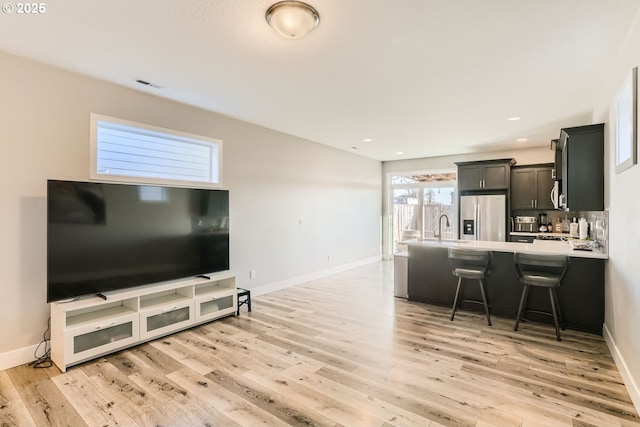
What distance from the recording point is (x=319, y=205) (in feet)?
20.8

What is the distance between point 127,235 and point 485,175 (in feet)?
21.3

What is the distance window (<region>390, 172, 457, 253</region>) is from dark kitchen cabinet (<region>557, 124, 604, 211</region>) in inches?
159

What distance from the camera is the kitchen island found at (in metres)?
3.45

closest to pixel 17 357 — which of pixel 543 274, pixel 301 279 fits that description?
pixel 301 279

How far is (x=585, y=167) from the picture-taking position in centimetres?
343

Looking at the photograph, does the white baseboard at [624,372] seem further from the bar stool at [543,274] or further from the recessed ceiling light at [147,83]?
the recessed ceiling light at [147,83]

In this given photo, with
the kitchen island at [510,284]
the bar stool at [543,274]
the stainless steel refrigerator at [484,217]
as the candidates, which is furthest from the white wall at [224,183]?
the bar stool at [543,274]

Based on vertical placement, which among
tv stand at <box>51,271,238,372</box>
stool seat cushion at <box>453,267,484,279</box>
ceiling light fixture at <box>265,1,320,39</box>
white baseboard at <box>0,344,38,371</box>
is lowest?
white baseboard at <box>0,344,38,371</box>

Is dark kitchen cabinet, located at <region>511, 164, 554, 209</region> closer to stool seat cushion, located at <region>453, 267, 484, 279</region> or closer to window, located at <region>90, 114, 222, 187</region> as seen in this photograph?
stool seat cushion, located at <region>453, 267, 484, 279</region>

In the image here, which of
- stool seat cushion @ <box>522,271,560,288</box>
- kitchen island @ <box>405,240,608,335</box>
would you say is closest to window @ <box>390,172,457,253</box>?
kitchen island @ <box>405,240,608,335</box>

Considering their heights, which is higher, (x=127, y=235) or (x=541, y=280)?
(x=127, y=235)

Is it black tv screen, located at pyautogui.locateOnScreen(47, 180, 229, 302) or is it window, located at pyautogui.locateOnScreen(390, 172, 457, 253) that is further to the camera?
window, located at pyautogui.locateOnScreen(390, 172, 457, 253)

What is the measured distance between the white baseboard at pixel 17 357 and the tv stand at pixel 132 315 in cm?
19
